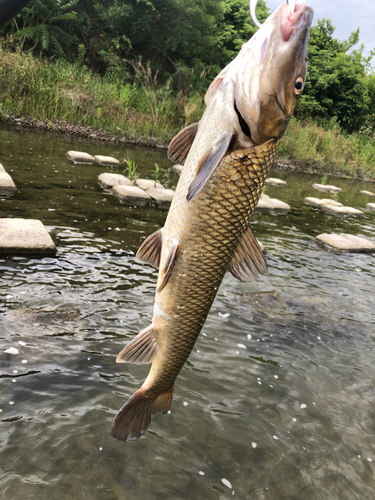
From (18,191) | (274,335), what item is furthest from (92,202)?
(274,335)

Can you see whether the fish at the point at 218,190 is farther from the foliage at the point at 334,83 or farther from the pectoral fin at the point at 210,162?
the foliage at the point at 334,83

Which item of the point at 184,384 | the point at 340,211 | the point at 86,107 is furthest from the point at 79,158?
the point at 184,384

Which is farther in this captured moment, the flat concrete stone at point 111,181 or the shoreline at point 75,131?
the shoreline at point 75,131

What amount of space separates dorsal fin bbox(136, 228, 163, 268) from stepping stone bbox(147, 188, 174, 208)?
5722 millimetres

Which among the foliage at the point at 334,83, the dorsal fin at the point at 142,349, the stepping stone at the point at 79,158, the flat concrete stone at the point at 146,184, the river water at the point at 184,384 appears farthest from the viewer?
the foliage at the point at 334,83

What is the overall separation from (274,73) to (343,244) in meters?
6.52

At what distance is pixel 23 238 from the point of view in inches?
182

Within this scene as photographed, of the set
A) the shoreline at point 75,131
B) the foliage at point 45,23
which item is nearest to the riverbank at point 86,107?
the shoreline at point 75,131

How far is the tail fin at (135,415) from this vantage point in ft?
6.77

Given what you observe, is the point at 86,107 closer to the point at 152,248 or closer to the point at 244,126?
the point at 152,248

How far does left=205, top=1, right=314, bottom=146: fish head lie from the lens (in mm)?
1362

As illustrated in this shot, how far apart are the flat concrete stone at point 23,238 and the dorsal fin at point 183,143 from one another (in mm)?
3291

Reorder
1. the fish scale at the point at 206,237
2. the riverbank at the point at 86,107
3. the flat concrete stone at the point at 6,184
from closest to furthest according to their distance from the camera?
the fish scale at the point at 206,237 < the flat concrete stone at the point at 6,184 < the riverbank at the point at 86,107

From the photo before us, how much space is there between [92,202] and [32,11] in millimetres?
15956
